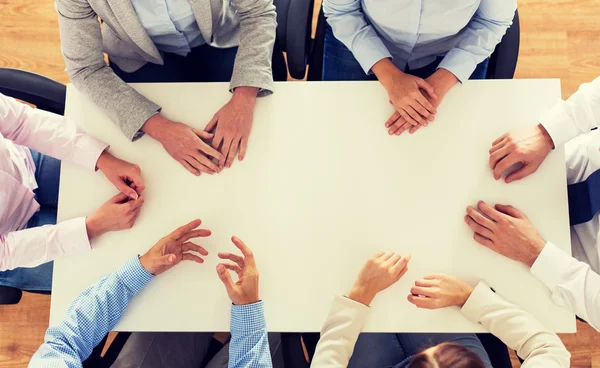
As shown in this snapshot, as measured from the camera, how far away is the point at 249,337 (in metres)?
1.11

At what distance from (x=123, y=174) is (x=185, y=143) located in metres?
Result: 0.16

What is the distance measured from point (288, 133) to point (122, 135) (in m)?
0.39

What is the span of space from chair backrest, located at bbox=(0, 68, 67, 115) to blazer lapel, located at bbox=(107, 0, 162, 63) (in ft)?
0.78

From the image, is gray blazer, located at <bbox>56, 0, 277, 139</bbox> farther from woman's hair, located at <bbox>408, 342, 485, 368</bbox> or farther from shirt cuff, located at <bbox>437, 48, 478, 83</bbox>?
woman's hair, located at <bbox>408, 342, 485, 368</bbox>

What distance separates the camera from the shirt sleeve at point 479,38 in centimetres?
118

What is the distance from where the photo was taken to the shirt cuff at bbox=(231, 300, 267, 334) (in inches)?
42.2

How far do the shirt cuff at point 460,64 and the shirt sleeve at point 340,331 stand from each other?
22.6 inches

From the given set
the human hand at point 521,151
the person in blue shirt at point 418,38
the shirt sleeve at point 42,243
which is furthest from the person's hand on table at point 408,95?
the shirt sleeve at point 42,243

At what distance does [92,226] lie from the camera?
44.8 inches

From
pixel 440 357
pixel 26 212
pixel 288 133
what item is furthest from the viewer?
pixel 26 212

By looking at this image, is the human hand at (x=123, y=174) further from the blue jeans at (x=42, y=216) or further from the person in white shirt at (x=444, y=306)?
the person in white shirt at (x=444, y=306)

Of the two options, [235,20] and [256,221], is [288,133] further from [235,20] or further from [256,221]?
[235,20]

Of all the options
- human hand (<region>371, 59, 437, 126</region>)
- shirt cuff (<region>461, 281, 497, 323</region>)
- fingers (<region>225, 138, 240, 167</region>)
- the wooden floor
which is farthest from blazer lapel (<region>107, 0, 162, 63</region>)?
shirt cuff (<region>461, 281, 497, 323</region>)

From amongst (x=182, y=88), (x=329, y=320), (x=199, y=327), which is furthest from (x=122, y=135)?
(x=329, y=320)
